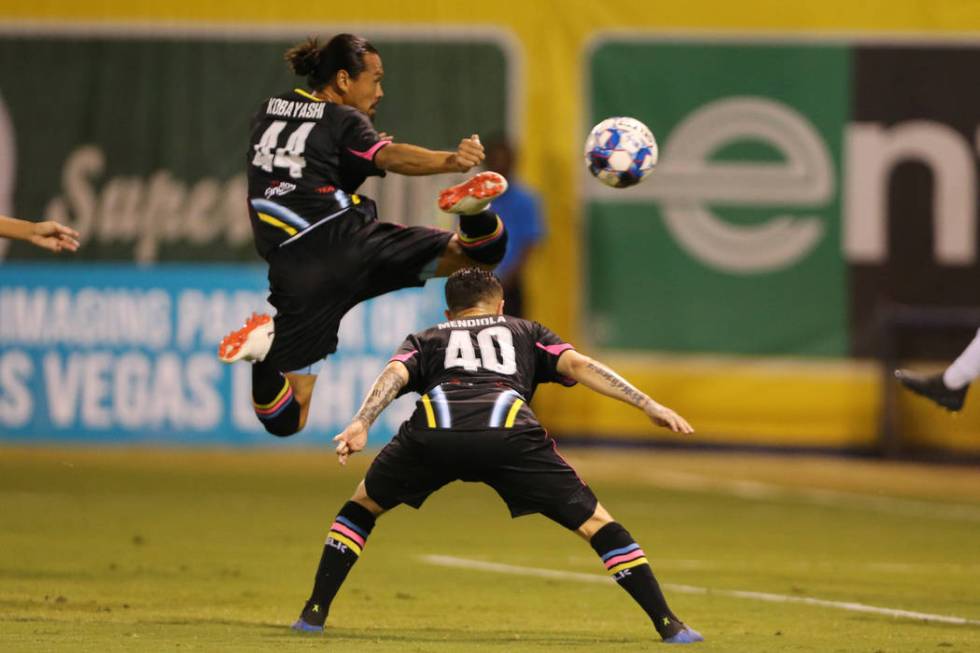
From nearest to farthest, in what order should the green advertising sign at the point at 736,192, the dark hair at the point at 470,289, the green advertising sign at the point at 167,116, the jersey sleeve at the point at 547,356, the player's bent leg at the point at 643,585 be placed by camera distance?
the player's bent leg at the point at 643,585 → the jersey sleeve at the point at 547,356 → the dark hair at the point at 470,289 → the green advertising sign at the point at 736,192 → the green advertising sign at the point at 167,116

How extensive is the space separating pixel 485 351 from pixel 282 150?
2015mm

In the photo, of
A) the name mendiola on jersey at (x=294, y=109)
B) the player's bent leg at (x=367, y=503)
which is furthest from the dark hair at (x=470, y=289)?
A: the name mendiola on jersey at (x=294, y=109)

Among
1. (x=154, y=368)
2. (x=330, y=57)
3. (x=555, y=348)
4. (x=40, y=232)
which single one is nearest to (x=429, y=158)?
(x=555, y=348)

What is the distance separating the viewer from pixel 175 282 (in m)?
17.7

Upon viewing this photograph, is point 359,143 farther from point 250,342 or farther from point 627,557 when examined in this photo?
point 627,557

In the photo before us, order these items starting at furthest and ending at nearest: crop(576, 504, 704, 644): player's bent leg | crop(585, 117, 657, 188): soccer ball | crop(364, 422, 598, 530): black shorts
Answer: crop(585, 117, 657, 188): soccer ball < crop(364, 422, 598, 530): black shorts < crop(576, 504, 704, 644): player's bent leg

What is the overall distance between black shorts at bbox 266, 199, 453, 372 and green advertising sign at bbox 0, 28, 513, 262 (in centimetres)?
782

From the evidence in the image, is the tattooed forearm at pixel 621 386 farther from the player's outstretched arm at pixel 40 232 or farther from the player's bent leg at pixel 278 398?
the player's outstretched arm at pixel 40 232

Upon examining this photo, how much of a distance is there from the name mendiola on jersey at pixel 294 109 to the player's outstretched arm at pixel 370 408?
1.96 m

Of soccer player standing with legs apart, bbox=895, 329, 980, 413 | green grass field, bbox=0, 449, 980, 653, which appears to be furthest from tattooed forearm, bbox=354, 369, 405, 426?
soccer player standing with legs apart, bbox=895, 329, 980, 413

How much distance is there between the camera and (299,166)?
32.5 feet

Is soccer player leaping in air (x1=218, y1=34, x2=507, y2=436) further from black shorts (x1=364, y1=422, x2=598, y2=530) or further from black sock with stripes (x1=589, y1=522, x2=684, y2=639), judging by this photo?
black sock with stripes (x1=589, y1=522, x2=684, y2=639)

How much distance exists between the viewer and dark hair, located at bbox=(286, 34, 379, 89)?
32.8 feet

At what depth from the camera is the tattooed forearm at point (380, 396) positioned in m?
8.06
